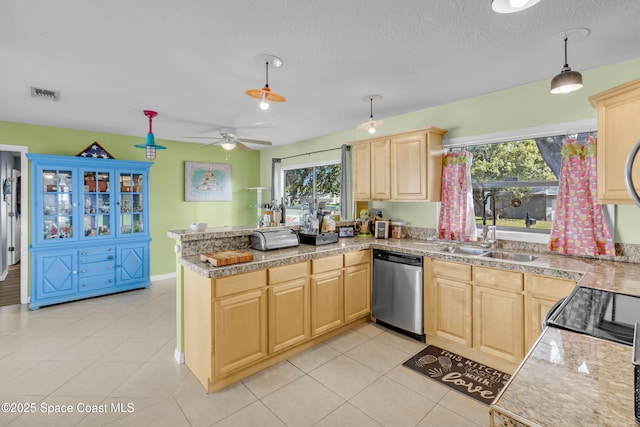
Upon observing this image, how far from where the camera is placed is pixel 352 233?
3863 millimetres

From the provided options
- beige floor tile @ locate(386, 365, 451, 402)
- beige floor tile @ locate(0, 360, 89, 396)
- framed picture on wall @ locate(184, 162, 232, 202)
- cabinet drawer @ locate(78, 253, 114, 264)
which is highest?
framed picture on wall @ locate(184, 162, 232, 202)

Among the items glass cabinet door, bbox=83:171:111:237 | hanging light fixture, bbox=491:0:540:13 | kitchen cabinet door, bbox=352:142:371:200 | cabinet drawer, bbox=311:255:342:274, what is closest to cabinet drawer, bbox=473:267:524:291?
cabinet drawer, bbox=311:255:342:274

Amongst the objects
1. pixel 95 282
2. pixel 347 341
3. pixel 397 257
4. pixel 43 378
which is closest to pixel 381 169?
pixel 397 257

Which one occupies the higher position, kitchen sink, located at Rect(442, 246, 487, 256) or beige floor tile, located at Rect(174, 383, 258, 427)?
kitchen sink, located at Rect(442, 246, 487, 256)

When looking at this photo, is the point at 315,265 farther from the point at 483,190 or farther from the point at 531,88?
the point at 531,88

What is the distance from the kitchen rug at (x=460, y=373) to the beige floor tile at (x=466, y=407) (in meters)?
0.05

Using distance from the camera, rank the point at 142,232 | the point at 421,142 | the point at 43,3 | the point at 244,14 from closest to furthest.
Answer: the point at 43,3 < the point at 244,14 < the point at 421,142 < the point at 142,232

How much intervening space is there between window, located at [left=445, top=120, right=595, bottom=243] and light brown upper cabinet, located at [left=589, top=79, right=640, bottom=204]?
1.78ft

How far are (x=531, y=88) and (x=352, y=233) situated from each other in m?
2.35

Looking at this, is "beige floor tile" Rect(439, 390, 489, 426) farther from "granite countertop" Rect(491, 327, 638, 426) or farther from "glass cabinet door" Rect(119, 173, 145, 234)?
"glass cabinet door" Rect(119, 173, 145, 234)

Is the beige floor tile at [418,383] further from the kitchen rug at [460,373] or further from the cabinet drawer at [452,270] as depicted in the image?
the cabinet drawer at [452,270]

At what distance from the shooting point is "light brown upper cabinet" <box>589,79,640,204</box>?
1.91 meters

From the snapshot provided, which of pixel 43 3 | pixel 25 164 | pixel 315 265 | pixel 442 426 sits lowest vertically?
pixel 442 426

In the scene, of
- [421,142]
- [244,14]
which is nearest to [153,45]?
[244,14]
